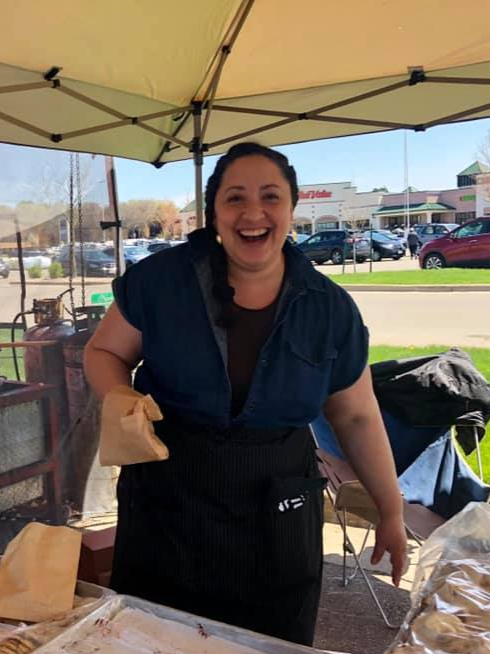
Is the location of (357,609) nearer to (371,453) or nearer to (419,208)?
(371,453)

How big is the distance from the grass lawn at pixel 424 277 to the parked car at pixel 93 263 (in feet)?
35.4

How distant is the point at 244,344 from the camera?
148 centimetres

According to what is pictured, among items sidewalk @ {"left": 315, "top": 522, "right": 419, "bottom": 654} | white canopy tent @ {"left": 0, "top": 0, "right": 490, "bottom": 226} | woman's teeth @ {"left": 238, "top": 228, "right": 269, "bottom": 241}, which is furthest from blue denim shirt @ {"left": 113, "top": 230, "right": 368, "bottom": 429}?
sidewalk @ {"left": 315, "top": 522, "right": 419, "bottom": 654}

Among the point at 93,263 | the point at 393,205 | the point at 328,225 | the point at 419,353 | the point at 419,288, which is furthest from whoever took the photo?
the point at 393,205

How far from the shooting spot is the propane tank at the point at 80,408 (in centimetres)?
373

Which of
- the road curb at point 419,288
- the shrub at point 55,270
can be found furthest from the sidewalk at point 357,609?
the road curb at point 419,288

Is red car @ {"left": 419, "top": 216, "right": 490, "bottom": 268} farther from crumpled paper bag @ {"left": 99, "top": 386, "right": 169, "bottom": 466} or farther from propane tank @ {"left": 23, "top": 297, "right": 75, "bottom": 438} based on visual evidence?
crumpled paper bag @ {"left": 99, "top": 386, "right": 169, "bottom": 466}

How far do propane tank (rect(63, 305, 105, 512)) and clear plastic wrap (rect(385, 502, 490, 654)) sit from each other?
8.95ft

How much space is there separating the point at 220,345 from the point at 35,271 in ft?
8.44

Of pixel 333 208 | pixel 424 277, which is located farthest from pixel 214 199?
pixel 333 208

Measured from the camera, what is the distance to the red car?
15.5 m

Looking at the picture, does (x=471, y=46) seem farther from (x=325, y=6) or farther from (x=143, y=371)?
(x=143, y=371)

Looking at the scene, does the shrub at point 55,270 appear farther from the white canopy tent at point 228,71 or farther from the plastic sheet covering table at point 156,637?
the plastic sheet covering table at point 156,637

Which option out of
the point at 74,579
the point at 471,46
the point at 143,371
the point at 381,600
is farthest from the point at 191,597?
the point at 471,46
